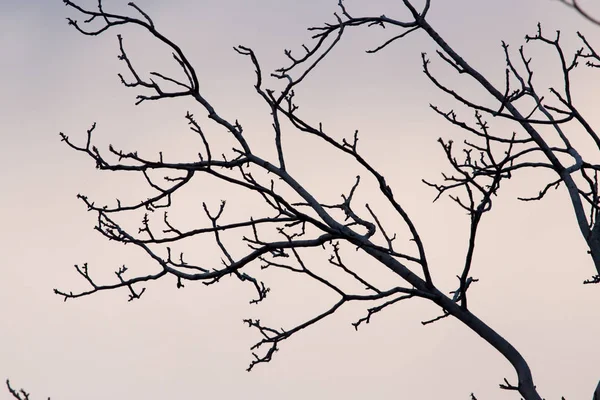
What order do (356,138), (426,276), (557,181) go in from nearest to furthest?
(356,138) < (426,276) < (557,181)

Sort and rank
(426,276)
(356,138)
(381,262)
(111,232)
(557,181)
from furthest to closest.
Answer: (557,181), (111,232), (381,262), (426,276), (356,138)

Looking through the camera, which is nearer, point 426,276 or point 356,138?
point 356,138

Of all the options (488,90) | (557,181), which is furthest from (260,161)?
Answer: (557,181)

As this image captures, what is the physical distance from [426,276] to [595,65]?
8.37 ft

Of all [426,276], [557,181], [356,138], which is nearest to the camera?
[356,138]

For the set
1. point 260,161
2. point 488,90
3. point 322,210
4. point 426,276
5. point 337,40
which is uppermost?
point 337,40

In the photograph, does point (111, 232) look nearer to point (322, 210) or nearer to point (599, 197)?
point (322, 210)

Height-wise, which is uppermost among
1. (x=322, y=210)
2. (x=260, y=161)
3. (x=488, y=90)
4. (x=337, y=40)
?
(x=337, y=40)

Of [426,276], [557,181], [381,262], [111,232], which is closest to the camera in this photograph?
[426,276]

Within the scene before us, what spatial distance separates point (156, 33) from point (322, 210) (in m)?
1.88

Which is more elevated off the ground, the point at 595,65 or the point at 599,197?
the point at 595,65

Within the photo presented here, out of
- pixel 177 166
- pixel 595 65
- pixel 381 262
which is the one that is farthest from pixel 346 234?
pixel 595 65

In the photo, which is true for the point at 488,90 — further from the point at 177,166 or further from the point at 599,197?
the point at 177,166

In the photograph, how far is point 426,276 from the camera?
5277 millimetres
